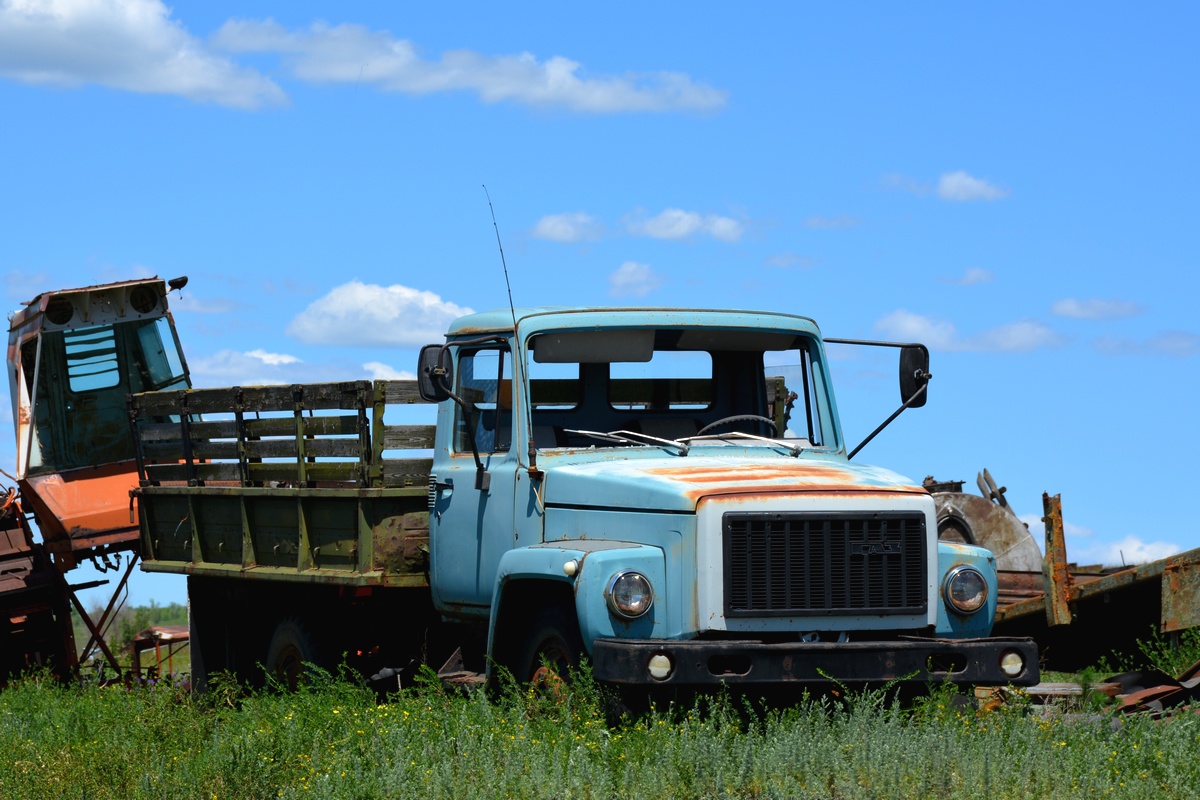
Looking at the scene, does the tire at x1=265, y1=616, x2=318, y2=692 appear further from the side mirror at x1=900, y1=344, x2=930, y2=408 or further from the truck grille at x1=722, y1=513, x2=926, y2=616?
the side mirror at x1=900, y1=344, x2=930, y2=408

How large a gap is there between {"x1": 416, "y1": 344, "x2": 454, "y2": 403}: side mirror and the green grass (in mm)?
1670

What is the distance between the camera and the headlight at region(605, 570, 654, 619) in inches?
283

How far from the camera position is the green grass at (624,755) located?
6402 mm

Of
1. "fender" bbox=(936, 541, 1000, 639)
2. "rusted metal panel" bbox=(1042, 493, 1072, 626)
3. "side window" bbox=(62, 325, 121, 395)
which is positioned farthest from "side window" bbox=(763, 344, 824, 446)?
"side window" bbox=(62, 325, 121, 395)

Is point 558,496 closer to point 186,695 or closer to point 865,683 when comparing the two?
point 865,683

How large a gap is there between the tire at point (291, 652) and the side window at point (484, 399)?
2464 mm

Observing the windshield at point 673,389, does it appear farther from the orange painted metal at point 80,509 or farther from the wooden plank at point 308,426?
the orange painted metal at point 80,509

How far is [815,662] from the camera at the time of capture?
7133mm

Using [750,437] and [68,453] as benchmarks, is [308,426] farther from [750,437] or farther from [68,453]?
[68,453]

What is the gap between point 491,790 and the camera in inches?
252

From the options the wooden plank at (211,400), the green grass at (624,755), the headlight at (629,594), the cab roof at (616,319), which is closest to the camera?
the green grass at (624,755)

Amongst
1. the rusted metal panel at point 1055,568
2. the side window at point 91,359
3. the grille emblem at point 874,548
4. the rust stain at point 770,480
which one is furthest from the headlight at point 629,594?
the side window at point 91,359

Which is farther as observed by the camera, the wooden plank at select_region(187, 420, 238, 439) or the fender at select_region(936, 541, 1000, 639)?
the wooden plank at select_region(187, 420, 238, 439)

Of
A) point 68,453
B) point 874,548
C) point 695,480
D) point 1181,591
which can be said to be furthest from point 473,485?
point 68,453
